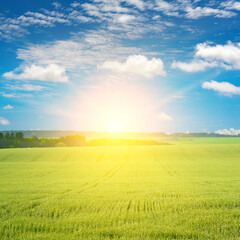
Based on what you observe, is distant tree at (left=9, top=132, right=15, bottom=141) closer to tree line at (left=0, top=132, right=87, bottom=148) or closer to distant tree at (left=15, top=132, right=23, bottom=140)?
tree line at (left=0, top=132, right=87, bottom=148)

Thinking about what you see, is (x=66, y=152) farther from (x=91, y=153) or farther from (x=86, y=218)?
(x=86, y=218)

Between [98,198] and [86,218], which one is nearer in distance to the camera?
[86,218]

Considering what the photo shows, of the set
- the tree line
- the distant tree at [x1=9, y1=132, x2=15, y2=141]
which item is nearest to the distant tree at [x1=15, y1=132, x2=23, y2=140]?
the tree line

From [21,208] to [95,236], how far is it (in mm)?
4255

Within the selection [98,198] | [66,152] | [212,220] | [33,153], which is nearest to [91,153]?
[66,152]

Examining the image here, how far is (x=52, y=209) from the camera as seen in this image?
9.57 m

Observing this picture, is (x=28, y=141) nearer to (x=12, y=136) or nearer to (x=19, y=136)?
(x=19, y=136)

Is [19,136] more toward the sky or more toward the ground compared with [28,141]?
more toward the sky

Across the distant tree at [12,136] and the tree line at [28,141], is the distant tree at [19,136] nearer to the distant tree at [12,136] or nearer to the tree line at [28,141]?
the tree line at [28,141]

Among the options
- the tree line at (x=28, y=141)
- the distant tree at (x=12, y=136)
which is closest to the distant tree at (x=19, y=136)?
the tree line at (x=28, y=141)

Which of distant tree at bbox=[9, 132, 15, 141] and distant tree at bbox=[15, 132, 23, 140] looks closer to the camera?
distant tree at bbox=[9, 132, 15, 141]

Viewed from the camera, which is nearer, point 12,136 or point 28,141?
point 28,141

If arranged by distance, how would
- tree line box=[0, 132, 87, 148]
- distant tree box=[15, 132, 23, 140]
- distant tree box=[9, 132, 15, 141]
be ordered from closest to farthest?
1. tree line box=[0, 132, 87, 148]
2. distant tree box=[9, 132, 15, 141]
3. distant tree box=[15, 132, 23, 140]

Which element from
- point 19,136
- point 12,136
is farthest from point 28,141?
point 12,136
